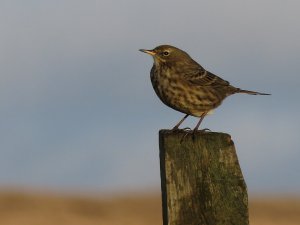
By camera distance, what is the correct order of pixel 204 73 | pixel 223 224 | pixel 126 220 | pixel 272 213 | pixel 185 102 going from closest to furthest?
pixel 223 224 < pixel 185 102 < pixel 204 73 < pixel 126 220 < pixel 272 213

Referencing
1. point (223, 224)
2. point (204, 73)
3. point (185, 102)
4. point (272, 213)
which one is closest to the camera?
point (223, 224)

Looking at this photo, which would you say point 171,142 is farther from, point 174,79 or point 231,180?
point 174,79

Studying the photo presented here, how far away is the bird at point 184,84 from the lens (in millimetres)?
10234

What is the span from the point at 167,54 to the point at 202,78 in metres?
0.55

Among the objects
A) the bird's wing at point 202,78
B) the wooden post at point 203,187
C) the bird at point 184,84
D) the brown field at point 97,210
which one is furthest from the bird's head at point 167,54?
the brown field at point 97,210

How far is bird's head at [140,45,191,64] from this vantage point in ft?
35.7

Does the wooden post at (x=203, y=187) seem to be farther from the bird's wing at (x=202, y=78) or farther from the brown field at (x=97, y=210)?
the brown field at (x=97, y=210)

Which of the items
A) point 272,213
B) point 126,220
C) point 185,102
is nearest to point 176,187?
point 185,102

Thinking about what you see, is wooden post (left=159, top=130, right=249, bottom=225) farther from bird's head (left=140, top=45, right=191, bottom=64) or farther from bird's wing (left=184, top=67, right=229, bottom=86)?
bird's head (left=140, top=45, right=191, bottom=64)

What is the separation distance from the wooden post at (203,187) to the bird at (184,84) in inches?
129

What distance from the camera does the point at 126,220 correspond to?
20.5 metres

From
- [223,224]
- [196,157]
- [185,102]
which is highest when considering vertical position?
[185,102]

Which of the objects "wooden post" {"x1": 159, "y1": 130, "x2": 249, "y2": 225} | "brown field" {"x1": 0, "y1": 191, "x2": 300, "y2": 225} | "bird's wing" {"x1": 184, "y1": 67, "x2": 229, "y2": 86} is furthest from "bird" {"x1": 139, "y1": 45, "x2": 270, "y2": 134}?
"brown field" {"x1": 0, "y1": 191, "x2": 300, "y2": 225}

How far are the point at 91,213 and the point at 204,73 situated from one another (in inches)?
436
